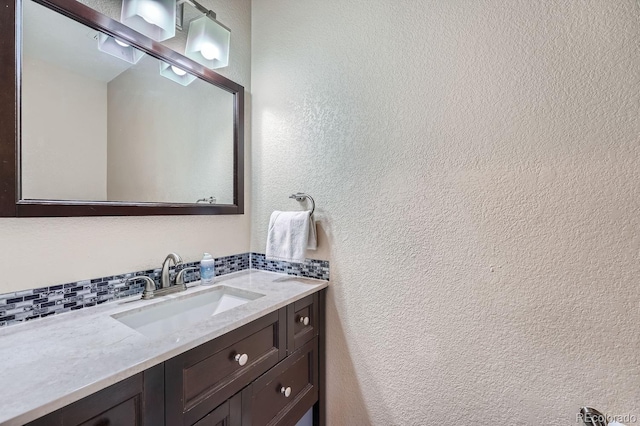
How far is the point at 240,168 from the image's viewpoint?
5.04 ft

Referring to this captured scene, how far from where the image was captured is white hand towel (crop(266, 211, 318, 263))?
4.34 feet

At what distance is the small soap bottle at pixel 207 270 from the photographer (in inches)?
51.9

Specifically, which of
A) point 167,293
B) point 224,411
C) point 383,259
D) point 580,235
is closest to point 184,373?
point 224,411

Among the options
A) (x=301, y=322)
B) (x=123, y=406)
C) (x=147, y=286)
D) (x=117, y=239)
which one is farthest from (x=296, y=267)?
(x=123, y=406)

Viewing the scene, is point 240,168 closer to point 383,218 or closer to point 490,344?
point 383,218

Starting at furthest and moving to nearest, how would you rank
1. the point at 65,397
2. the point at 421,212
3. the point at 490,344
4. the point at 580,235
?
the point at 421,212 < the point at 490,344 < the point at 580,235 < the point at 65,397

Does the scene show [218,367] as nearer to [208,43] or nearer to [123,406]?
[123,406]

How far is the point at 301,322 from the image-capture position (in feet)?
4.00

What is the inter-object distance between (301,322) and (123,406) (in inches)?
27.3

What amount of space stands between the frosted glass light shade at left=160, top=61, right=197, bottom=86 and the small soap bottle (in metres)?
0.82

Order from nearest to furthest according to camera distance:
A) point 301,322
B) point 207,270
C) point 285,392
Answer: point 285,392, point 301,322, point 207,270

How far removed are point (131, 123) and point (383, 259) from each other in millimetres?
1176

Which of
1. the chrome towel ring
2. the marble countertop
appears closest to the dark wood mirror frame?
the marble countertop

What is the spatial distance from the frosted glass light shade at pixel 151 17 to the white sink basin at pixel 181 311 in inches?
43.1
